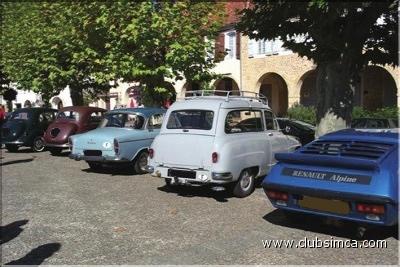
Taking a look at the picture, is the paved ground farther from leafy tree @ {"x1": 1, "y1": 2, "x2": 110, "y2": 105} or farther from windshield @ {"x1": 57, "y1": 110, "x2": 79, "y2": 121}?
leafy tree @ {"x1": 1, "y1": 2, "x2": 110, "y2": 105}

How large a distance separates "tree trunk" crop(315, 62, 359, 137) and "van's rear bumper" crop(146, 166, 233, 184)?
301cm

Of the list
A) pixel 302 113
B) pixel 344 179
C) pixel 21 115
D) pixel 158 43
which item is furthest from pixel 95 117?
pixel 344 179

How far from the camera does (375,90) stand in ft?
80.3

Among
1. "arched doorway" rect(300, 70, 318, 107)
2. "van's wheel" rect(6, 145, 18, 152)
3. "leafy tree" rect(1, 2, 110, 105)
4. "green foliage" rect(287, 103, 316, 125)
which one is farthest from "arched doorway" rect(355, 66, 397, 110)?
"van's wheel" rect(6, 145, 18, 152)

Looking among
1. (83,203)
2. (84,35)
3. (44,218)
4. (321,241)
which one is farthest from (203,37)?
(321,241)

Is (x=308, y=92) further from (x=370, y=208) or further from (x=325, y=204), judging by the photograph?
(x=370, y=208)

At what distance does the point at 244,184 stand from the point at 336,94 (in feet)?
9.44

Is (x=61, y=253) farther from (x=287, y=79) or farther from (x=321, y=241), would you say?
(x=287, y=79)

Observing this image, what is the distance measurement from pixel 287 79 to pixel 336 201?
20.8m

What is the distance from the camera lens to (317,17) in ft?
28.1

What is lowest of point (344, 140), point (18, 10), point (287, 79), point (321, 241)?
point (321, 241)

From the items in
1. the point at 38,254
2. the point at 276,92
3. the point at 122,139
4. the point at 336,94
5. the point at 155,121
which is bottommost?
the point at 38,254

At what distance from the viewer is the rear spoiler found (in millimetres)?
5817

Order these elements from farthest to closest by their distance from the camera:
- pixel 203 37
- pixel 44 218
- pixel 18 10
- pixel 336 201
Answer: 1. pixel 18 10
2. pixel 203 37
3. pixel 44 218
4. pixel 336 201
